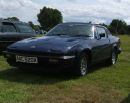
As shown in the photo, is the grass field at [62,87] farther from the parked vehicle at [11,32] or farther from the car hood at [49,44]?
the parked vehicle at [11,32]

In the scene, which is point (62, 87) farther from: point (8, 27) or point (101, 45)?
point (8, 27)

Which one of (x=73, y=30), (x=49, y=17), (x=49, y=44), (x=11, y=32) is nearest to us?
(x=49, y=44)

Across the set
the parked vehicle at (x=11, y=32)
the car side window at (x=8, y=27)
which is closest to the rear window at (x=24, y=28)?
the parked vehicle at (x=11, y=32)

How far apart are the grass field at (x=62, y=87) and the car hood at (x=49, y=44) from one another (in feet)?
2.20

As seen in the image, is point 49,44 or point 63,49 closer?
point 63,49

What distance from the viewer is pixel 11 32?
14945 mm

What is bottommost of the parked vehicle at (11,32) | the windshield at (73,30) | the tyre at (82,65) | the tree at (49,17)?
the tree at (49,17)

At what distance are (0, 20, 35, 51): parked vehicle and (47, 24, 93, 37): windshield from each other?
3.87 m

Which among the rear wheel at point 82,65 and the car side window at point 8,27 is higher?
the car side window at point 8,27

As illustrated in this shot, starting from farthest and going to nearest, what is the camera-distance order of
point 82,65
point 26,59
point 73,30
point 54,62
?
1. point 73,30
2. point 82,65
3. point 26,59
4. point 54,62

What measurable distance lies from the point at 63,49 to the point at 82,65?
912 millimetres

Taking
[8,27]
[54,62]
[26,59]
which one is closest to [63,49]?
[54,62]

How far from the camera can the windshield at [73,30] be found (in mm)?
10555

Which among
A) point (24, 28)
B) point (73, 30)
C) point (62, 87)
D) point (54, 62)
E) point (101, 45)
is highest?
point (73, 30)
